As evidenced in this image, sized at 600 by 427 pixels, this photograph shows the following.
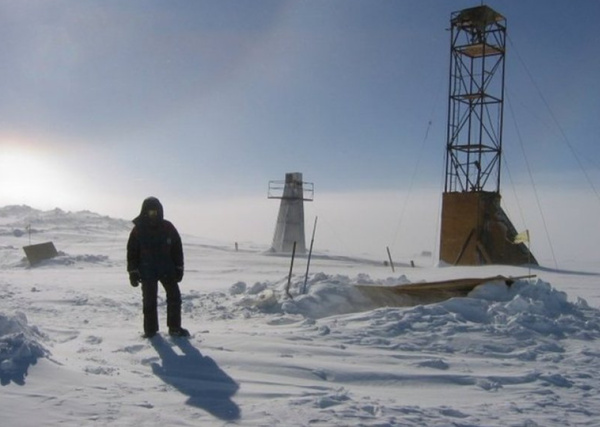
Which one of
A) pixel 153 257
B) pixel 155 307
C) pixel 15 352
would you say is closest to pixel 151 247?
pixel 153 257

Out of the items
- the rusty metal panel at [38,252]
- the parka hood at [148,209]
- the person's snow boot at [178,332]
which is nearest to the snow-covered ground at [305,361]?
the person's snow boot at [178,332]

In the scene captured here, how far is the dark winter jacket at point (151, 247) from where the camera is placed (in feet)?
23.8

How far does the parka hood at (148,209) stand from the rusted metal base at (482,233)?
17485 millimetres

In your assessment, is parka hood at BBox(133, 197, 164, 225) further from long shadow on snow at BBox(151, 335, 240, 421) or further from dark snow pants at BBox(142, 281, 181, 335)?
long shadow on snow at BBox(151, 335, 240, 421)

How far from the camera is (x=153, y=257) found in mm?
7281

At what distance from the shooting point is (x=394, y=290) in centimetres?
1013

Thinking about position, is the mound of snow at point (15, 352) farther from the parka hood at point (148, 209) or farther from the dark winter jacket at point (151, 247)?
the parka hood at point (148, 209)

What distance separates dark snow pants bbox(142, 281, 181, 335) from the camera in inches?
278

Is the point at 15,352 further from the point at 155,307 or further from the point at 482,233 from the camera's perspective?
the point at 482,233

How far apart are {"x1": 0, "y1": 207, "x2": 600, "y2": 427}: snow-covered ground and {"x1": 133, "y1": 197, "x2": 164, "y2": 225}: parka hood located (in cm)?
129

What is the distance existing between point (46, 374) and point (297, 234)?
30806 mm

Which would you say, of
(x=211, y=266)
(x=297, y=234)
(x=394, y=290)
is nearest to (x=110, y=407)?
(x=394, y=290)

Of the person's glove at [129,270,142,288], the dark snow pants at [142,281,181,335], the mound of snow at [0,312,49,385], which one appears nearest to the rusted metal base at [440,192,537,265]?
the dark snow pants at [142,281,181,335]

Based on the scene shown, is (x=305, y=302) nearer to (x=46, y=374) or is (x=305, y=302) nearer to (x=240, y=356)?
(x=240, y=356)
